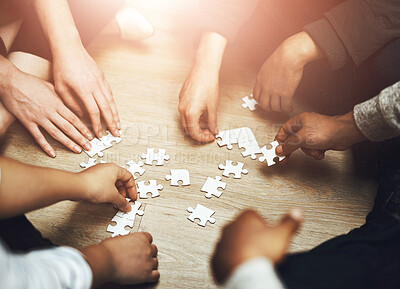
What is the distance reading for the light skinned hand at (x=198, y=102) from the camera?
143 centimetres

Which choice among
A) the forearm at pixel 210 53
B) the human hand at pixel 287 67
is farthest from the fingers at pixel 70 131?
the human hand at pixel 287 67

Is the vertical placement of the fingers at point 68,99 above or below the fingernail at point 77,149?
above

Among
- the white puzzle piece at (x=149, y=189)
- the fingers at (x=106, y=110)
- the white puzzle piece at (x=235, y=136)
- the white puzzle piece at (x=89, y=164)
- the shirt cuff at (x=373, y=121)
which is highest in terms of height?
the shirt cuff at (x=373, y=121)

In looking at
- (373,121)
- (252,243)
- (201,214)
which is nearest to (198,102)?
(201,214)

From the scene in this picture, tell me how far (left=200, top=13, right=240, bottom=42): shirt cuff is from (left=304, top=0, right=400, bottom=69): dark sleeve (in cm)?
33

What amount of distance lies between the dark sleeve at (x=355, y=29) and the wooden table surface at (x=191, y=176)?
41cm

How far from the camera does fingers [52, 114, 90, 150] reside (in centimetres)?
143

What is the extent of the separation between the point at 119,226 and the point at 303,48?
3.58 ft

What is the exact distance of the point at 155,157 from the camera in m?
1.51

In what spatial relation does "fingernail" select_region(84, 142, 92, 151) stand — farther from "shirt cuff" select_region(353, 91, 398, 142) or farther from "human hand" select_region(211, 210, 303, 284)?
"shirt cuff" select_region(353, 91, 398, 142)

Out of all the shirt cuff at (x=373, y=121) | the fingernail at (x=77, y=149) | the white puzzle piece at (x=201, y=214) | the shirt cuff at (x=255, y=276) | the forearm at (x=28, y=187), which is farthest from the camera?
the fingernail at (x=77, y=149)

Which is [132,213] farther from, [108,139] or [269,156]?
[269,156]

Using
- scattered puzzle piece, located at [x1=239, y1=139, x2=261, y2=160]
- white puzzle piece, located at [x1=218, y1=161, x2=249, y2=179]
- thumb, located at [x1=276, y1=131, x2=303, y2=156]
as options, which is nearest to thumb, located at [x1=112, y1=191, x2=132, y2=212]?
white puzzle piece, located at [x1=218, y1=161, x2=249, y2=179]

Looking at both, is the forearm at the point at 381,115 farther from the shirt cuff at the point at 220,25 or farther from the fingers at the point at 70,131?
the fingers at the point at 70,131
